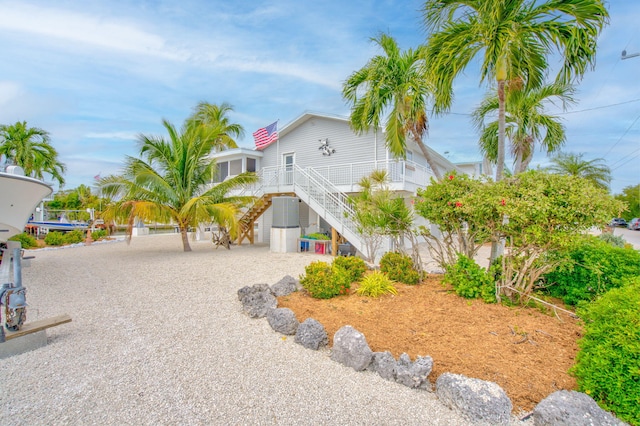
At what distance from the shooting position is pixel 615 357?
2.63 meters

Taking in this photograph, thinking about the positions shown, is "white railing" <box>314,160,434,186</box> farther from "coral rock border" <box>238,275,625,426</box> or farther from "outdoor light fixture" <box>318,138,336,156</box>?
"coral rock border" <box>238,275,625,426</box>

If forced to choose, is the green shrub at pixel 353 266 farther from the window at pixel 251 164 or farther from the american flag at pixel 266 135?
the window at pixel 251 164

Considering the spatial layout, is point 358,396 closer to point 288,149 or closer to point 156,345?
point 156,345

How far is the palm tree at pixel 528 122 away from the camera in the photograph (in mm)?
7625

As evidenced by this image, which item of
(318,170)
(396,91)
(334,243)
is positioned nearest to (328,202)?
(334,243)

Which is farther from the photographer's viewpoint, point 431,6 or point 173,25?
point 173,25

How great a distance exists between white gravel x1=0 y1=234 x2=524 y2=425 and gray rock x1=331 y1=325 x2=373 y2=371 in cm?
9

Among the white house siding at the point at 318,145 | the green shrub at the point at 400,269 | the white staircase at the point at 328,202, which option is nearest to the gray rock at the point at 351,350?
the green shrub at the point at 400,269

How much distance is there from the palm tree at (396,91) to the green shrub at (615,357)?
483 cm

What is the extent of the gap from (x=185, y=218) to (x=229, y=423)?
1173cm

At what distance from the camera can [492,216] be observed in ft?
16.6

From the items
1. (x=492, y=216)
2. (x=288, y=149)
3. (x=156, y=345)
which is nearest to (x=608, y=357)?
(x=492, y=216)

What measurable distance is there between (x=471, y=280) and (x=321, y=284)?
257 cm

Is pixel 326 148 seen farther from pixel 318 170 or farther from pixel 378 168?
pixel 378 168
